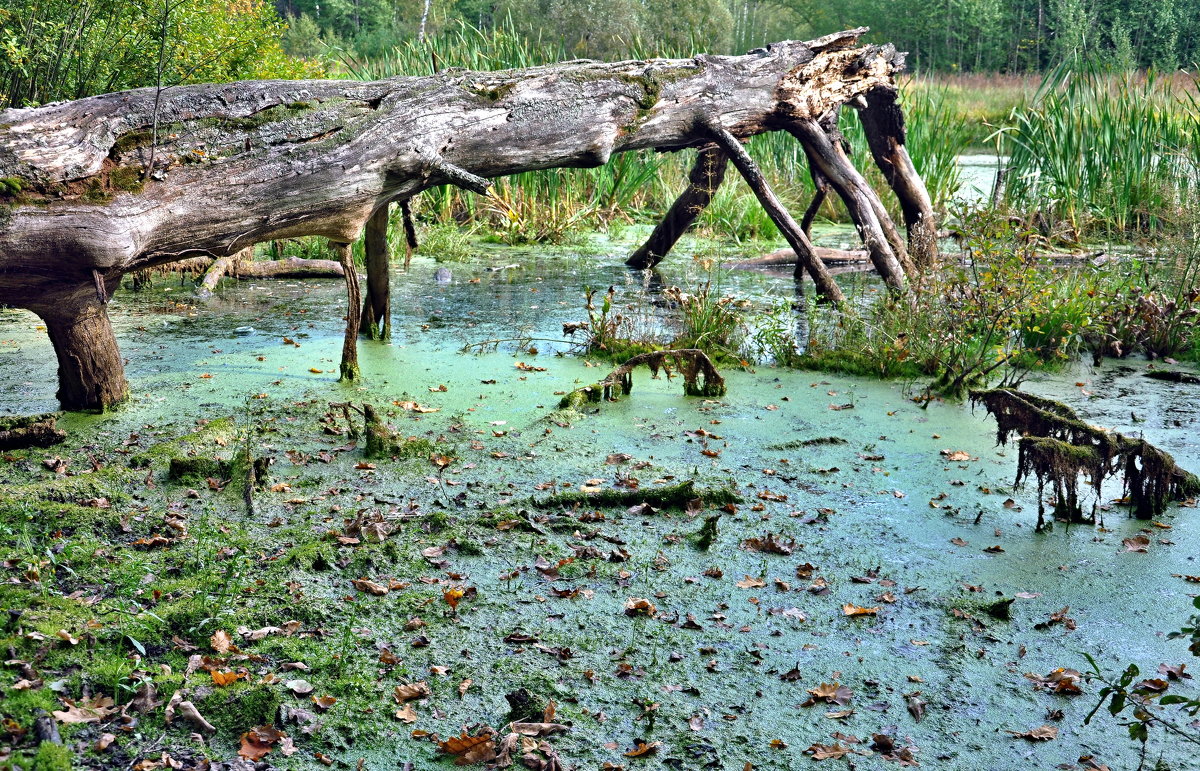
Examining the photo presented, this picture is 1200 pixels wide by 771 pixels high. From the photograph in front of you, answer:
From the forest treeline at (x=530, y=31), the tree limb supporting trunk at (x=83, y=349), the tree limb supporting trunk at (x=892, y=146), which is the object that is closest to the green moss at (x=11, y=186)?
the tree limb supporting trunk at (x=83, y=349)

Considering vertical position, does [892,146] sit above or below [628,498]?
above

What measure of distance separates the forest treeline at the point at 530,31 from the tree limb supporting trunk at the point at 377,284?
5.40ft

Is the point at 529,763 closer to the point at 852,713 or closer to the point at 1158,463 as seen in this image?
the point at 852,713

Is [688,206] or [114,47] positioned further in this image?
[688,206]

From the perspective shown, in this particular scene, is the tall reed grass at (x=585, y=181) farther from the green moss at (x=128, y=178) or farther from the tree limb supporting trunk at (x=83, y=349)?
the green moss at (x=128, y=178)

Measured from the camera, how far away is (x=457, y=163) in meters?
5.66

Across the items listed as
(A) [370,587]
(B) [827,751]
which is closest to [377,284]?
(A) [370,587]

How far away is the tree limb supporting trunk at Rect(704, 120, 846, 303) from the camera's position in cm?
681

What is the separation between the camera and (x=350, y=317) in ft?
18.5

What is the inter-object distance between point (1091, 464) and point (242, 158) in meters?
4.00

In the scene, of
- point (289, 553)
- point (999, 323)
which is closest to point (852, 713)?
point (289, 553)

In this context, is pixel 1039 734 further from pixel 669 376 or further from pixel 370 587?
pixel 669 376

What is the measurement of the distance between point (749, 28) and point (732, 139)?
32858 mm

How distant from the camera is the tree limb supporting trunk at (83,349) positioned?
4.62m
